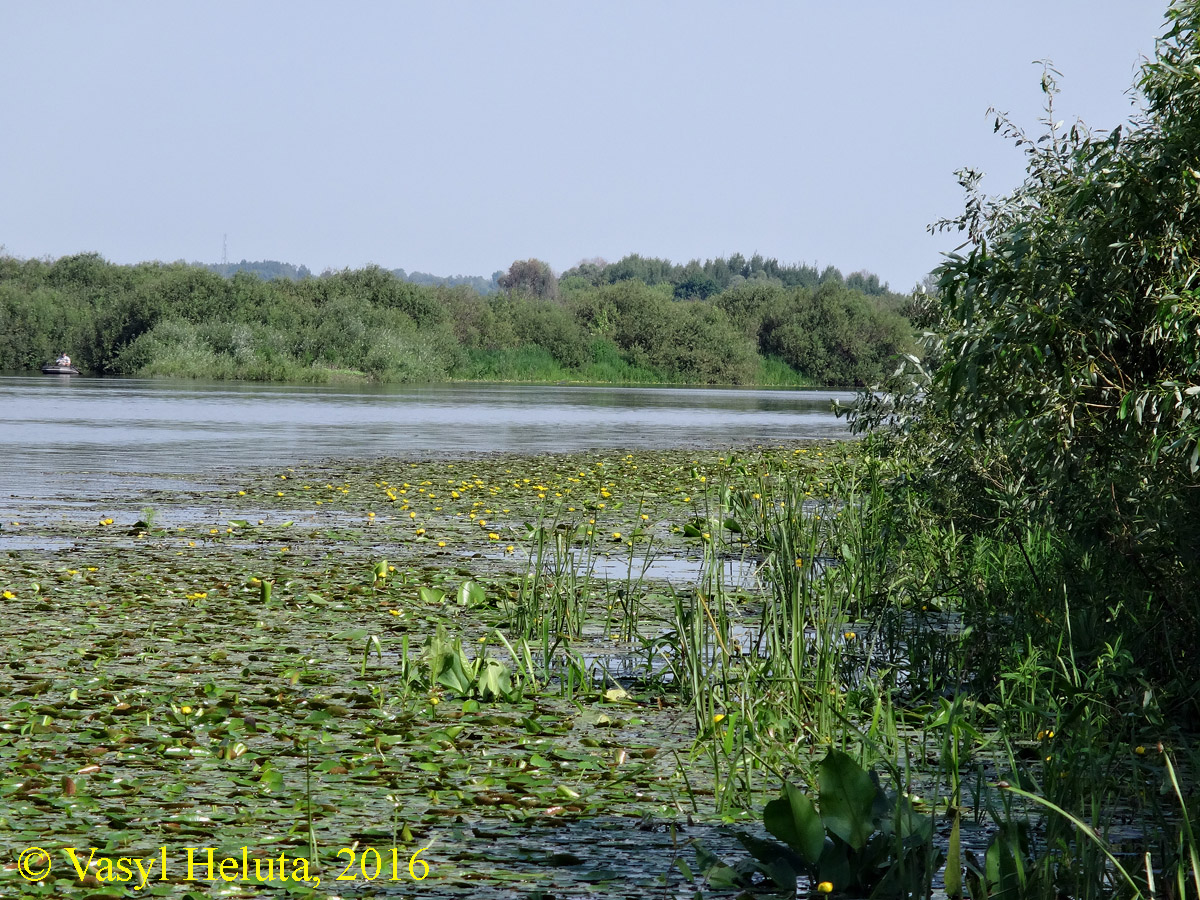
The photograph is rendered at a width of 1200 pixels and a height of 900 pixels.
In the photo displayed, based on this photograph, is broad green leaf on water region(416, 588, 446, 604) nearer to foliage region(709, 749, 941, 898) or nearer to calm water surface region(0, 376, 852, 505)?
foliage region(709, 749, 941, 898)

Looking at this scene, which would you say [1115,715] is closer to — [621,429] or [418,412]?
[621,429]

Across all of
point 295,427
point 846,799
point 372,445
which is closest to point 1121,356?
point 846,799

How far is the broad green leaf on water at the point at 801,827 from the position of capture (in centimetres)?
351

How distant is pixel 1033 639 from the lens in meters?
5.96

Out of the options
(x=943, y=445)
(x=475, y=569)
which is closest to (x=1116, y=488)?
(x=943, y=445)

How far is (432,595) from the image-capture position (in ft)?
24.9

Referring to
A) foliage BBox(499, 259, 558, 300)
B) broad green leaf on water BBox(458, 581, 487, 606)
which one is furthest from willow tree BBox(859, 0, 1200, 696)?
foliage BBox(499, 259, 558, 300)

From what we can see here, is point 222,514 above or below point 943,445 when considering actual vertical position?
below

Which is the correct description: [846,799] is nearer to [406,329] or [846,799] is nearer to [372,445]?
[372,445]

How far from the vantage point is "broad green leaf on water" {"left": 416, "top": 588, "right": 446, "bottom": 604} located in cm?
756

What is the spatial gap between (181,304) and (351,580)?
58.1 m

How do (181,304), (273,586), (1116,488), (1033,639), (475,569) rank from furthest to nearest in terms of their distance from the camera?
(181,304) → (475,569) → (273,586) → (1033,639) → (1116,488)

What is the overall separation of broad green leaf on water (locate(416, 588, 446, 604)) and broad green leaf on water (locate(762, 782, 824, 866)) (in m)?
4.28

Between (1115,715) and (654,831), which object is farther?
(1115,715)
